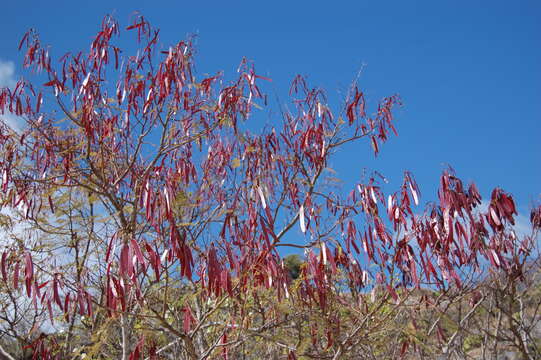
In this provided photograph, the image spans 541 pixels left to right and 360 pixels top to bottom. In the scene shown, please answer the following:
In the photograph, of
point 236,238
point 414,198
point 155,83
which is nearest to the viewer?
point 414,198

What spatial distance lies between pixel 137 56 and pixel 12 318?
3252mm

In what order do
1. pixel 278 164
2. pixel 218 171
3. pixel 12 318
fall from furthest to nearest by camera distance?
pixel 12 318 → pixel 218 171 → pixel 278 164

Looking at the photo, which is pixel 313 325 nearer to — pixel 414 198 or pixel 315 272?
pixel 315 272

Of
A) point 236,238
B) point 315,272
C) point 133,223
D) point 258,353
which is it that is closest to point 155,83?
point 133,223

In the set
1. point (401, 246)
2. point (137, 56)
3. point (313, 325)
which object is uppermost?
point (137, 56)

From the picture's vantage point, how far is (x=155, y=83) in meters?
3.74

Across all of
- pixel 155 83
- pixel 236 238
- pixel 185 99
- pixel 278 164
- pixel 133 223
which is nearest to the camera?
pixel 236 238

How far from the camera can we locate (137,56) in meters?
3.97

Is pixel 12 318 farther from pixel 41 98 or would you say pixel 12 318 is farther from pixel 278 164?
pixel 278 164

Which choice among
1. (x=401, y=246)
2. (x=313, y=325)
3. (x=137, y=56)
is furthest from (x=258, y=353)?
(x=137, y=56)

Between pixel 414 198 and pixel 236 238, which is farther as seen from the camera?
pixel 236 238

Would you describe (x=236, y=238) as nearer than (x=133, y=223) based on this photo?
Yes

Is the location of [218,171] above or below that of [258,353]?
above

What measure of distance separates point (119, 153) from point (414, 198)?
2663 mm
